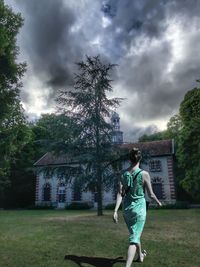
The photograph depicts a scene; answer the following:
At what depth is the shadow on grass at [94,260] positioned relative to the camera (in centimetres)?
610

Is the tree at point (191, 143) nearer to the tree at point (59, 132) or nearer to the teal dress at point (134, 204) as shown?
the tree at point (59, 132)

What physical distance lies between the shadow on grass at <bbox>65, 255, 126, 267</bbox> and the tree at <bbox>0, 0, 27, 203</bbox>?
1179cm

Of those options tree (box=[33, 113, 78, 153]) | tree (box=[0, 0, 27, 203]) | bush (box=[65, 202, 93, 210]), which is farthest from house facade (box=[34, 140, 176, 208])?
tree (box=[0, 0, 27, 203])

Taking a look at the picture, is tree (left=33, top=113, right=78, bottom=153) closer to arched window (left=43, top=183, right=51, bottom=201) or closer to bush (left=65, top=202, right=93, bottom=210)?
bush (left=65, top=202, right=93, bottom=210)

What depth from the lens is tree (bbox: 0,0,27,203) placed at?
17.1 m

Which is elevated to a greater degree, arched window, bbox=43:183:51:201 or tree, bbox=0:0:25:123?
tree, bbox=0:0:25:123

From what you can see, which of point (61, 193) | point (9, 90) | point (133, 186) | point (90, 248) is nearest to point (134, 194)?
point (133, 186)

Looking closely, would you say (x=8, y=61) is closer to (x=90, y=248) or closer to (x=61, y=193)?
(x=90, y=248)

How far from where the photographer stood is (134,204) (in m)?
5.61

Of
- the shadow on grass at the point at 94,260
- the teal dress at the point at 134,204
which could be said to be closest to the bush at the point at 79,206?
the shadow on grass at the point at 94,260

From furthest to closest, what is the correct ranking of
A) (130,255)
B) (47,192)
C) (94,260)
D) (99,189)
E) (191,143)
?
(47,192), (191,143), (99,189), (94,260), (130,255)

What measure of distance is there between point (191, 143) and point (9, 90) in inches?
762

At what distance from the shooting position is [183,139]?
29.0 m

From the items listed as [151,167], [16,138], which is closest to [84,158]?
[16,138]
